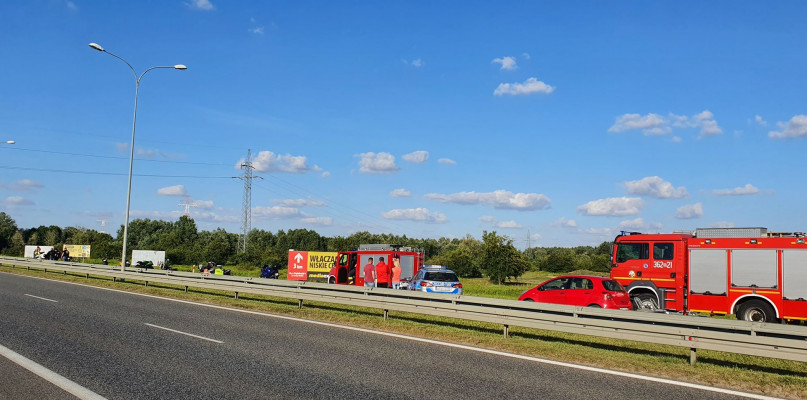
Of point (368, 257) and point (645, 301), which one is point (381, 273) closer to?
point (368, 257)

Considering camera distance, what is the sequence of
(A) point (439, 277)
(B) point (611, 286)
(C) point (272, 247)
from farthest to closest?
(C) point (272, 247) → (A) point (439, 277) → (B) point (611, 286)

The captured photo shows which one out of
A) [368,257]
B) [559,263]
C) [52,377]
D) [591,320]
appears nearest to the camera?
[52,377]

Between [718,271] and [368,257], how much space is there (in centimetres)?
1743

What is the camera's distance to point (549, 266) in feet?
246

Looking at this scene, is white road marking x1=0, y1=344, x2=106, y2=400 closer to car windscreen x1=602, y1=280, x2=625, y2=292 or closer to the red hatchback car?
the red hatchback car

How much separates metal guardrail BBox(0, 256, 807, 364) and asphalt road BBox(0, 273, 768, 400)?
6.96ft

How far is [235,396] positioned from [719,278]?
16.6 metres

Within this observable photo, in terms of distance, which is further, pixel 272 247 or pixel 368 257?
pixel 272 247

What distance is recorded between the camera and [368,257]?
30.4 meters

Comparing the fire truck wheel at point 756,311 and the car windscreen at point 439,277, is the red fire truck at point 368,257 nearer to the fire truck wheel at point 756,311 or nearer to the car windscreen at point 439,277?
the car windscreen at point 439,277

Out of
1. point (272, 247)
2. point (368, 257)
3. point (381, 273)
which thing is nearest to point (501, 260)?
point (368, 257)

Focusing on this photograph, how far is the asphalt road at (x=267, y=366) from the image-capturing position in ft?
22.4

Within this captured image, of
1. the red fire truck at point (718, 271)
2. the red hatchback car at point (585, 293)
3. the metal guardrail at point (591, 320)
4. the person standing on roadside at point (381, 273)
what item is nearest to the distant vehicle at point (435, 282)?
the person standing on roadside at point (381, 273)

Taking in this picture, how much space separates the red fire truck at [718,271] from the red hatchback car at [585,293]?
315 centimetres
